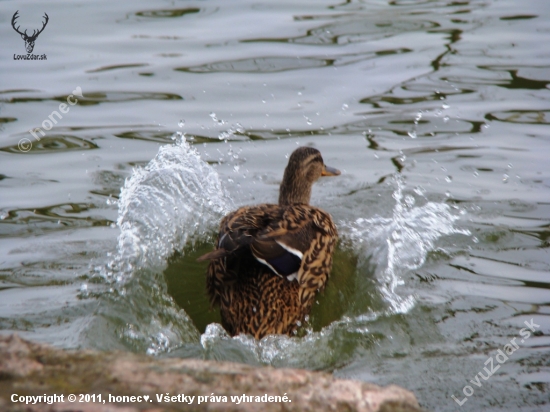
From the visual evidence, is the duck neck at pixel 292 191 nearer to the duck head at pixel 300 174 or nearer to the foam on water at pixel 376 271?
the duck head at pixel 300 174

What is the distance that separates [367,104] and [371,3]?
3.42m

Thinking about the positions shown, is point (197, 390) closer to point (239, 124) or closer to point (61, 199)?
point (61, 199)

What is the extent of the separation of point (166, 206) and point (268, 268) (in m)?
1.94

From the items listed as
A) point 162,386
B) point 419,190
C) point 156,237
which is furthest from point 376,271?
point 162,386

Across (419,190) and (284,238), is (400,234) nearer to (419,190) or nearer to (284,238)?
(419,190)

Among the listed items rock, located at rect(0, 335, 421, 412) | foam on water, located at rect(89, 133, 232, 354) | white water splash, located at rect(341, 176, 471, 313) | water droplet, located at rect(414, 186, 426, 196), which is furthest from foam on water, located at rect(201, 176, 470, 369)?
rock, located at rect(0, 335, 421, 412)

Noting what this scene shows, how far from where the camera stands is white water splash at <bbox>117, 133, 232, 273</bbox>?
19.0 ft

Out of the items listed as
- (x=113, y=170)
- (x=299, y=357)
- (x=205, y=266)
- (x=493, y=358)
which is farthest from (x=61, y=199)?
(x=493, y=358)

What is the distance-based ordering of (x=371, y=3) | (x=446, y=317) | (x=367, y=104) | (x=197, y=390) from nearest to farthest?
(x=197, y=390) → (x=446, y=317) → (x=367, y=104) → (x=371, y=3)

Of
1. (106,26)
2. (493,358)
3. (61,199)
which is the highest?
(106,26)

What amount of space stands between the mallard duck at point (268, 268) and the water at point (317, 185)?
175mm

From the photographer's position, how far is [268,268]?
4816 millimetres

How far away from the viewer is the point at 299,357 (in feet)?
14.7

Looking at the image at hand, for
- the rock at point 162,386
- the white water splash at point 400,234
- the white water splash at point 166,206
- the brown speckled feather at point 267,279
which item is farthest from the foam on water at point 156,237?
the rock at point 162,386
